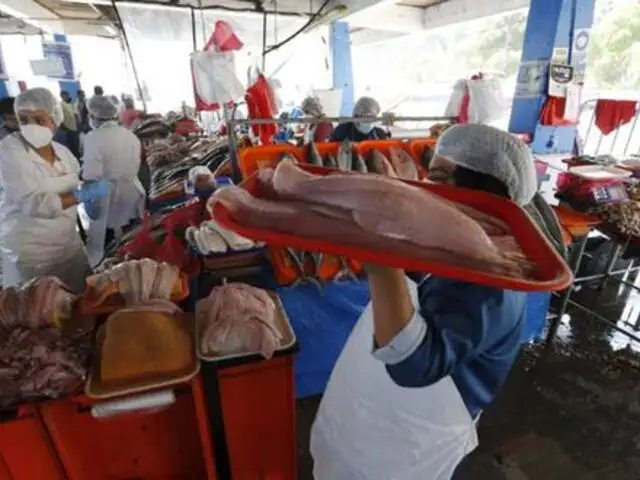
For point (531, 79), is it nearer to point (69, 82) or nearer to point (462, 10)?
point (462, 10)

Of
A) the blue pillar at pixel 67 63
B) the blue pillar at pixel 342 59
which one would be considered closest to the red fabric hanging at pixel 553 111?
the blue pillar at pixel 342 59

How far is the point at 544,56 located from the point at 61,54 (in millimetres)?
A: 10962

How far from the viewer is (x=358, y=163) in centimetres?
255

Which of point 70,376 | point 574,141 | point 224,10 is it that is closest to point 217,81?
point 224,10

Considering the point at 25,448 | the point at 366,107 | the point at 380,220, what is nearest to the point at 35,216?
the point at 25,448

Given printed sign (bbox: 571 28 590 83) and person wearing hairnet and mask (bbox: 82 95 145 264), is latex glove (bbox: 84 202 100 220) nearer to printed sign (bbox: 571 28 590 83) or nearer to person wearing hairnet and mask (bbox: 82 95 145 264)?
person wearing hairnet and mask (bbox: 82 95 145 264)

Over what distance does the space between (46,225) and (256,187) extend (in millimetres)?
2270

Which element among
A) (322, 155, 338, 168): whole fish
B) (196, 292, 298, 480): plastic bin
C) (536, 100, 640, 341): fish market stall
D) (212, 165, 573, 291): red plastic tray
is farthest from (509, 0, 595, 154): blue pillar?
Result: (212, 165, 573, 291): red plastic tray

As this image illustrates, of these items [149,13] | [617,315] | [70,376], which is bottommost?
[617,315]

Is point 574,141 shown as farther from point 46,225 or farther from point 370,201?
point 46,225

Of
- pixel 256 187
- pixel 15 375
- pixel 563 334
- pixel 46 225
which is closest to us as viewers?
pixel 256 187

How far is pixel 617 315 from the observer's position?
3.62 meters

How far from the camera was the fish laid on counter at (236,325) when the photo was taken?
1453 mm

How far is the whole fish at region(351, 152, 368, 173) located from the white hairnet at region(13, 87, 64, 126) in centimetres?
196
